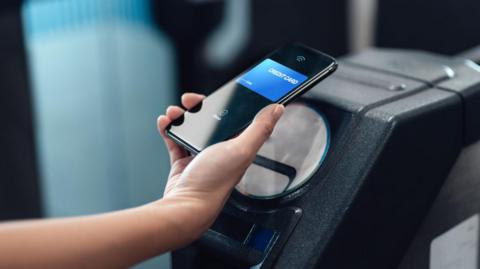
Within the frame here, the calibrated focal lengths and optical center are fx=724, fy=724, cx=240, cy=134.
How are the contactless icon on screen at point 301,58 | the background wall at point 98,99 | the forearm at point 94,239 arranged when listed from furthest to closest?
the background wall at point 98,99 < the contactless icon on screen at point 301,58 < the forearm at point 94,239

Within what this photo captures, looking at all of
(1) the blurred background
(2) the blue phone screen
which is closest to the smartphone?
(2) the blue phone screen

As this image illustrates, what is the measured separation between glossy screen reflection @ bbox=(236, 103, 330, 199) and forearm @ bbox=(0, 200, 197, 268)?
0.10 meters

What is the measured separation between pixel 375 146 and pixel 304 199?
0.23 feet

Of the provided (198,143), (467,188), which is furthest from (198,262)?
(467,188)

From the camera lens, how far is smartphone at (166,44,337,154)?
572mm

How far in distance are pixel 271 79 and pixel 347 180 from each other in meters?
0.11

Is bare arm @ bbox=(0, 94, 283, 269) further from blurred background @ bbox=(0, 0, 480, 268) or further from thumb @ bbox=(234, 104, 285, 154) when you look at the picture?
blurred background @ bbox=(0, 0, 480, 268)

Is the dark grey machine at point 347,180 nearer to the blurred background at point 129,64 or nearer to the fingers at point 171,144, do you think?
the fingers at point 171,144

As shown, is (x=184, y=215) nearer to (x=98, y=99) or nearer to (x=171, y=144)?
(x=171, y=144)

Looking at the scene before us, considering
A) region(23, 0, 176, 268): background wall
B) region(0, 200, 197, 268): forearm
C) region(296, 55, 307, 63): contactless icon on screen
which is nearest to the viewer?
region(0, 200, 197, 268): forearm

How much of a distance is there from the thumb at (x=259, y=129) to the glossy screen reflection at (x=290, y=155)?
49 millimetres

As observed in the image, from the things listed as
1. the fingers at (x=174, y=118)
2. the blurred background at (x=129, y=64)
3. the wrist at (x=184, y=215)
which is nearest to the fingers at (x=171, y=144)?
the fingers at (x=174, y=118)

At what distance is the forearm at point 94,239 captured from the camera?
1.57 ft

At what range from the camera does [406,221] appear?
57 centimetres
